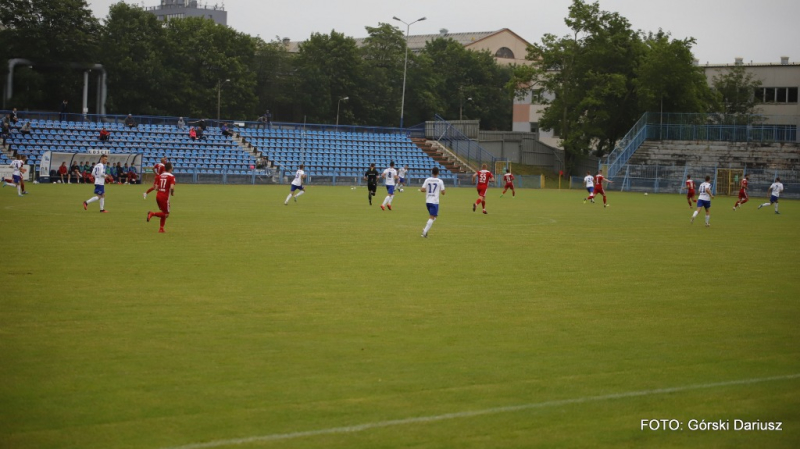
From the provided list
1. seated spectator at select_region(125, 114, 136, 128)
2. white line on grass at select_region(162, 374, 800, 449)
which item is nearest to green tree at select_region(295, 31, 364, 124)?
seated spectator at select_region(125, 114, 136, 128)

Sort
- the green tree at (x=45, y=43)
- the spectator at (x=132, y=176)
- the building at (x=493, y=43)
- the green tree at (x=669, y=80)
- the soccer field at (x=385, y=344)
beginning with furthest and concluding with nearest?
the building at (x=493, y=43) < the green tree at (x=669, y=80) < the green tree at (x=45, y=43) < the spectator at (x=132, y=176) < the soccer field at (x=385, y=344)

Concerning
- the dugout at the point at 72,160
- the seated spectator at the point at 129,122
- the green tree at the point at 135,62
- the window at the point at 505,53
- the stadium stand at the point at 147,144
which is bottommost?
the dugout at the point at 72,160

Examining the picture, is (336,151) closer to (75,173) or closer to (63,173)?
(75,173)

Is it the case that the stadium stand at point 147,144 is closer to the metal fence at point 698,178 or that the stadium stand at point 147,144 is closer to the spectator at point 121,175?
the spectator at point 121,175

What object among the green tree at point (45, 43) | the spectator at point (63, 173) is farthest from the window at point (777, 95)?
the spectator at point (63, 173)

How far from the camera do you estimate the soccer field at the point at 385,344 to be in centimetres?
679

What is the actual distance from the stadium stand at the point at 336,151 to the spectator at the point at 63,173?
54.5 ft

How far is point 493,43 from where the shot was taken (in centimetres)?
11519

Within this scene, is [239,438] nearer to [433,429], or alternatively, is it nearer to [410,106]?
[433,429]

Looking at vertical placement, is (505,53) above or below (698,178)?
above

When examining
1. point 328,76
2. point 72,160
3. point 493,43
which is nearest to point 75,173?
point 72,160

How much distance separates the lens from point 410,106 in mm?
94188

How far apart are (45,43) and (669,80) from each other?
166 feet

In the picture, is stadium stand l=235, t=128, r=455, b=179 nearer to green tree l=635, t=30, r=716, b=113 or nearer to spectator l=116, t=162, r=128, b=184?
spectator l=116, t=162, r=128, b=184
